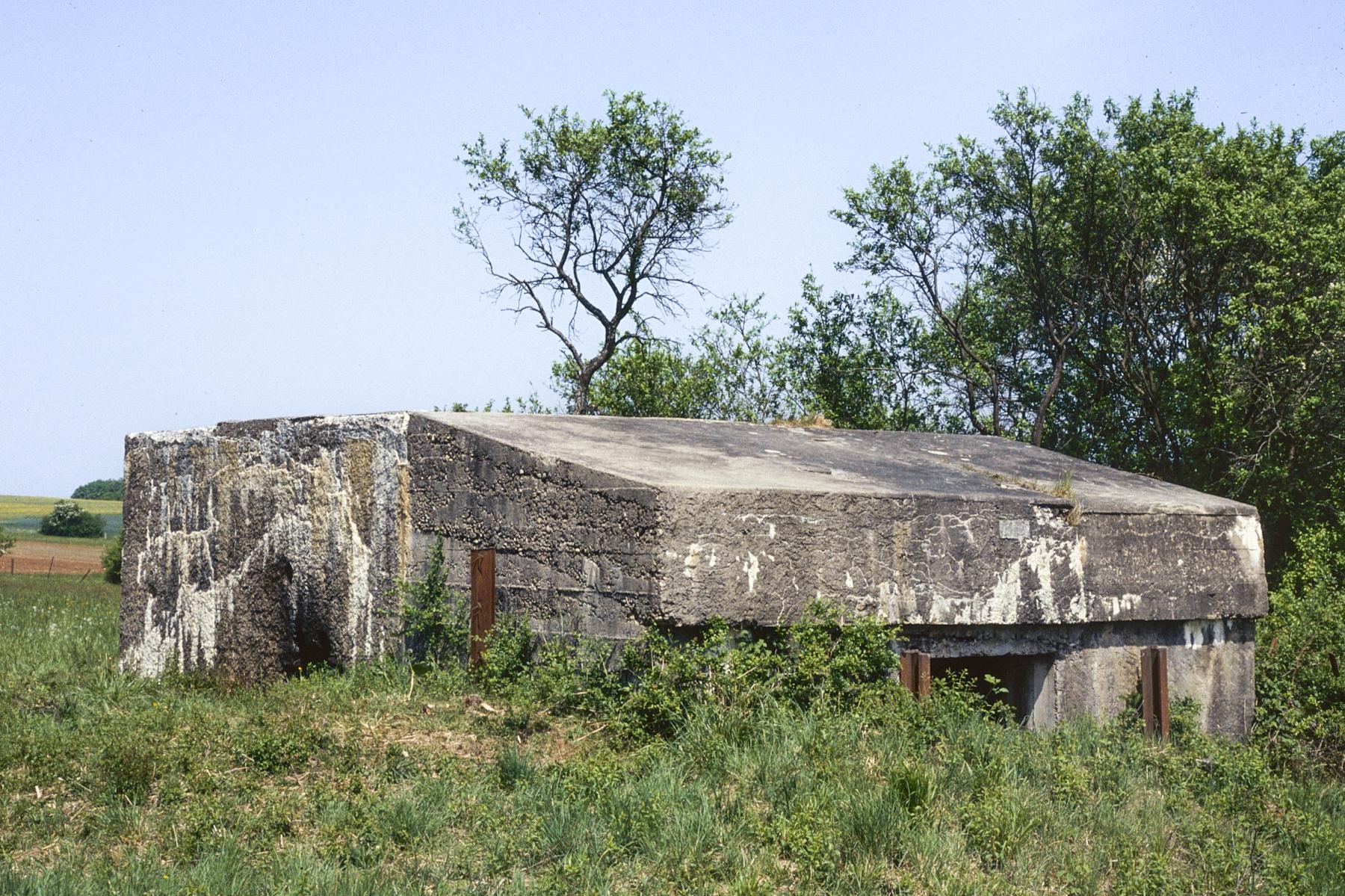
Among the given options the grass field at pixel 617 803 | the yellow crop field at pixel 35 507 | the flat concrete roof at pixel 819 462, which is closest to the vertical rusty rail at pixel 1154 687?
the grass field at pixel 617 803

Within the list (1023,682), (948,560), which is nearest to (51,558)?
(1023,682)

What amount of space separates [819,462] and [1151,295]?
37.6ft

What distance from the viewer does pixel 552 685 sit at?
6.17m

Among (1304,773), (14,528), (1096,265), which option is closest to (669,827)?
(1304,773)

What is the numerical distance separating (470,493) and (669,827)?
3.03m

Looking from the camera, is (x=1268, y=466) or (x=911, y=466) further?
(x=1268, y=466)

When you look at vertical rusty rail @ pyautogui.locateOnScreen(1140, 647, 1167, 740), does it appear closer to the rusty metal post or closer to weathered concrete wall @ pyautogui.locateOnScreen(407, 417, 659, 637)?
the rusty metal post

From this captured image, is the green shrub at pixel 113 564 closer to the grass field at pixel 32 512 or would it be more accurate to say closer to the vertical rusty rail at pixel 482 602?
the vertical rusty rail at pixel 482 602

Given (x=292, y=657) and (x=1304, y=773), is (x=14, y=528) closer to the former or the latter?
(x=292, y=657)

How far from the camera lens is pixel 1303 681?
350 inches

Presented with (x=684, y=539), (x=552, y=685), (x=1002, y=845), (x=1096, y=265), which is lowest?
(x=1002, y=845)

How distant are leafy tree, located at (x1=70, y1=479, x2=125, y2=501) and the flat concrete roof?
76.9 metres

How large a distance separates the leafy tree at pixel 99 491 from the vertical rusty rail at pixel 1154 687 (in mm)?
79398

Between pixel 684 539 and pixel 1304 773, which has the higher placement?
pixel 684 539
